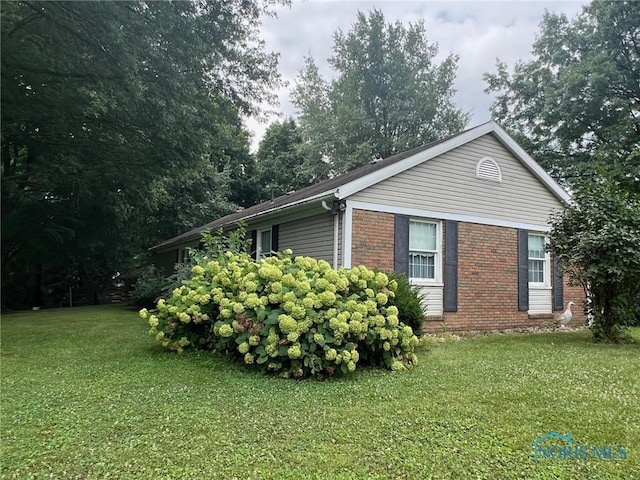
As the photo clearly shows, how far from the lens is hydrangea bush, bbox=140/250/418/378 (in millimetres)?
4879

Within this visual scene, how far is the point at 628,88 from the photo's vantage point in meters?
18.4

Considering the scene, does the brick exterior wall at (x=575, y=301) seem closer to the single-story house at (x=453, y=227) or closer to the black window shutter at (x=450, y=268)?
the single-story house at (x=453, y=227)

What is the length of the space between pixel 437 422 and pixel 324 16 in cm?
942

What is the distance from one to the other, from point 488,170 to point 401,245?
3255mm

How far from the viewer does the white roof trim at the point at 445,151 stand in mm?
8414

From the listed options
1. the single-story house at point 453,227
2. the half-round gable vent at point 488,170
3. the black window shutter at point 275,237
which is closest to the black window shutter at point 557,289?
the single-story house at point 453,227

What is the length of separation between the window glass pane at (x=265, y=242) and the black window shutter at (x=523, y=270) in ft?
20.5

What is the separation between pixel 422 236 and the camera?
9.43 meters

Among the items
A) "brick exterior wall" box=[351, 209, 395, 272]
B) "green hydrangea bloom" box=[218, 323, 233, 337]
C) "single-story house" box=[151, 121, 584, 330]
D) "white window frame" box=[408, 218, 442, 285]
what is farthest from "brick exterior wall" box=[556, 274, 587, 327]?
"green hydrangea bloom" box=[218, 323, 233, 337]

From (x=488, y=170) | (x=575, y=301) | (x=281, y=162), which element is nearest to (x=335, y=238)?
(x=488, y=170)

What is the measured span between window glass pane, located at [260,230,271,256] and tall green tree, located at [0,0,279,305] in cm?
251

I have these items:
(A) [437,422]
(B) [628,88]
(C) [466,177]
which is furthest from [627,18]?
(A) [437,422]

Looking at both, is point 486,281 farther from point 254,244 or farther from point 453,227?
point 254,244

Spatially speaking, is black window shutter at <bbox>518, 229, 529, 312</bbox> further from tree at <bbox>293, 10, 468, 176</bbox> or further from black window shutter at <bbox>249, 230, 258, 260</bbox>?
tree at <bbox>293, 10, 468, 176</bbox>
